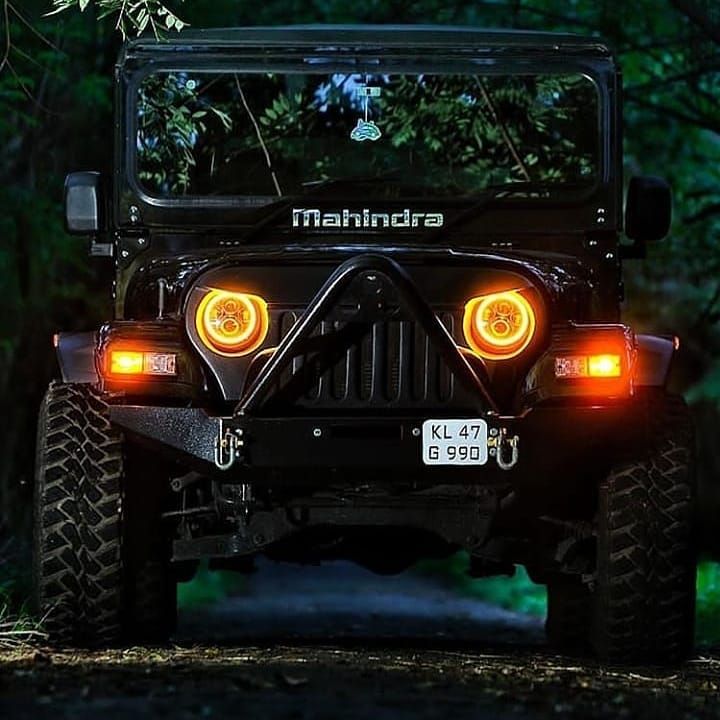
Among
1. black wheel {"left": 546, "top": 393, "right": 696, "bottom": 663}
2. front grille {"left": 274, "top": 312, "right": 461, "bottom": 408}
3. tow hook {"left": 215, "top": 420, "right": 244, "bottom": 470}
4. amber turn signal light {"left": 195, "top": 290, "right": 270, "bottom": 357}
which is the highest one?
amber turn signal light {"left": 195, "top": 290, "right": 270, "bottom": 357}

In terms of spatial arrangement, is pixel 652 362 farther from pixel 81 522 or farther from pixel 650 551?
pixel 81 522

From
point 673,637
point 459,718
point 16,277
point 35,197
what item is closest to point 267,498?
point 673,637

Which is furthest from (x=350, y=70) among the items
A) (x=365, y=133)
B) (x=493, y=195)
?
(x=493, y=195)

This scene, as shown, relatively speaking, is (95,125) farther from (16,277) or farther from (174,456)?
(174,456)

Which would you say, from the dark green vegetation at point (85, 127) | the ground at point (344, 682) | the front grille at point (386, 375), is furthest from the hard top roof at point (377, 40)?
the dark green vegetation at point (85, 127)

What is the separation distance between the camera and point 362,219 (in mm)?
9227

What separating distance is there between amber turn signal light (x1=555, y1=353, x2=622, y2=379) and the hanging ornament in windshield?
184cm

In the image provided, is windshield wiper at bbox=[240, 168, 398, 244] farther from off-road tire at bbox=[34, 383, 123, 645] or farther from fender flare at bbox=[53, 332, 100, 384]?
off-road tire at bbox=[34, 383, 123, 645]

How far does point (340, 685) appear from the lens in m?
Result: 6.93

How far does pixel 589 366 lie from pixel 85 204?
2.40m

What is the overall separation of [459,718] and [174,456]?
2.12 meters

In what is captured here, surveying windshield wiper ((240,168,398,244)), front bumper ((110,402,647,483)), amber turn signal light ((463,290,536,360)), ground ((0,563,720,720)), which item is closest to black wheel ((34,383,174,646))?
ground ((0,563,720,720))

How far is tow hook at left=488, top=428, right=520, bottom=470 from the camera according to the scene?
7848mm

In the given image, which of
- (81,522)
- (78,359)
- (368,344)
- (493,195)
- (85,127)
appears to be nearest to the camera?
(368,344)
